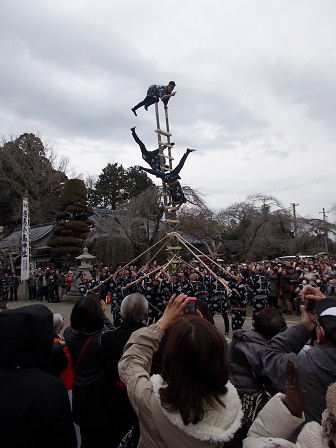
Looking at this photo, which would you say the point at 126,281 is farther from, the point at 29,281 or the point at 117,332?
the point at 29,281

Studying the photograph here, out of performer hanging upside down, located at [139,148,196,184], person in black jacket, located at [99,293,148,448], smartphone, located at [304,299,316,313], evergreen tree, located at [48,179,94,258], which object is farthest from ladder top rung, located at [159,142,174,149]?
evergreen tree, located at [48,179,94,258]

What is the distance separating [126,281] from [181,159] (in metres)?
3.57

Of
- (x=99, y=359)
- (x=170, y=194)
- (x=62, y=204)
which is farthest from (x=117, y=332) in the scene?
(x=62, y=204)

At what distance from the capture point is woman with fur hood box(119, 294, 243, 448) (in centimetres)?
142

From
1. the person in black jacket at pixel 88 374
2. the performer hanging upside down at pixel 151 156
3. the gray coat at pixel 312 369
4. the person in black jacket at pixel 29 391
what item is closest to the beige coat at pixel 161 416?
the person in black jacket at pixel 29 391

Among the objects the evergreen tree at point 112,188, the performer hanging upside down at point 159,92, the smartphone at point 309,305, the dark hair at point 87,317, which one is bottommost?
the dark hair at point 87,317

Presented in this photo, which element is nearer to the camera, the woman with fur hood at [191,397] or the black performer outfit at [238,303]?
the woman with fur hood at [191,397]

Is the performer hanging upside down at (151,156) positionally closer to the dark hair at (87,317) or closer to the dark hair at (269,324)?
the dark hair at (87,317)

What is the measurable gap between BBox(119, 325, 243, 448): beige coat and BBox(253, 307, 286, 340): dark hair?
3.54 feet

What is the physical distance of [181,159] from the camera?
27.8ft

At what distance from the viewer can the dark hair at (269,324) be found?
2.57 meters

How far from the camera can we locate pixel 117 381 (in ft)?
8.46

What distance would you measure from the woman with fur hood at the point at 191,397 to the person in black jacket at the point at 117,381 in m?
0.99

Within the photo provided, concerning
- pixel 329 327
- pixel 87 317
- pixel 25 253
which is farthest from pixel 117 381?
pixel 25 253
